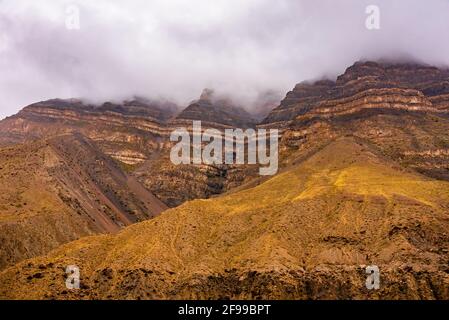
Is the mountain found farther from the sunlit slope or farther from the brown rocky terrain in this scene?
the sunlit slope

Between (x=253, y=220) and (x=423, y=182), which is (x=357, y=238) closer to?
(x=253, y=220)

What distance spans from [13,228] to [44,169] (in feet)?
141

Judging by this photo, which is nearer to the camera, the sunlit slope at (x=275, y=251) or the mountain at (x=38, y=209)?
the sunlit slope at (x=275, y=251)

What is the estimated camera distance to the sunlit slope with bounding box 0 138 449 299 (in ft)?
393

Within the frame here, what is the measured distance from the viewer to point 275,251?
420 feet

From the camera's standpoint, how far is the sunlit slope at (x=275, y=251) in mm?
119750

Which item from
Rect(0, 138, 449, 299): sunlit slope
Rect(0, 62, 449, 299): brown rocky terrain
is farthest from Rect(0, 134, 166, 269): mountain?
Rect(0, 138, 449, 299): sunlit slope

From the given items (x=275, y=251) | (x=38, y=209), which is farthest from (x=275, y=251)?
(x=38, y=209)

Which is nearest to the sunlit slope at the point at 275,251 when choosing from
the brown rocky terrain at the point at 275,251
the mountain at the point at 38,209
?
the brown rocky terrain at the point at 275,251

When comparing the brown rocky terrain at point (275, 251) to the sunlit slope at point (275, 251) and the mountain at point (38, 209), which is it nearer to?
the sunlit slope at point (275, 251)

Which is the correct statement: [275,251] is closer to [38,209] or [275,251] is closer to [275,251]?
[275,251]

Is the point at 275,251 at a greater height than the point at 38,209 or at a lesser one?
lesser

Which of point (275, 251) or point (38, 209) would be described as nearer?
point (275, 251)
